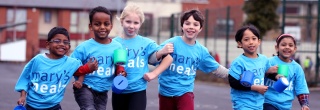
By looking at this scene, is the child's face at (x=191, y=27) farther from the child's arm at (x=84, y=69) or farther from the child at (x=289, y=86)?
the child's arm at (x=84, y=69)

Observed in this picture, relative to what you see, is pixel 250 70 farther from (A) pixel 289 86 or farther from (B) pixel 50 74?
(B) pixel 50 74

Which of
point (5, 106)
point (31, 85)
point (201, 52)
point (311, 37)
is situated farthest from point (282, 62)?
point (311, 37)

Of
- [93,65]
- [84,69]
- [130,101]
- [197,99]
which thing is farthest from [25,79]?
[197,99]

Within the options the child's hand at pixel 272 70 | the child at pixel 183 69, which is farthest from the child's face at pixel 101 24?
the child's hand at pixel 272 70

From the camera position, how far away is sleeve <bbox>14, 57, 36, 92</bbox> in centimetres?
785

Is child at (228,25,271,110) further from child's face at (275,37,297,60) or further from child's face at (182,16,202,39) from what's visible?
child's face at (182,16,202,39)

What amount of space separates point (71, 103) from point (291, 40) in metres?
7.20

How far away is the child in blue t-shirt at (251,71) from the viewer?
8320 mm

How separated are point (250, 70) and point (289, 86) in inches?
A: 27.3

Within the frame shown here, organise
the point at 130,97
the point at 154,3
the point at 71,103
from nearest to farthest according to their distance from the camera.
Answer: the point at 130,97 < the point at 71,103 < the point at 154,3

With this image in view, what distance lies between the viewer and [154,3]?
5512 cm

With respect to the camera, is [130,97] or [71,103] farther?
[71,103]

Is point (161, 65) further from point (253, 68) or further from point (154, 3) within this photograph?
point (154, 3)

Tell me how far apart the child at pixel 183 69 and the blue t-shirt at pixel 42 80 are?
126 centimetres
